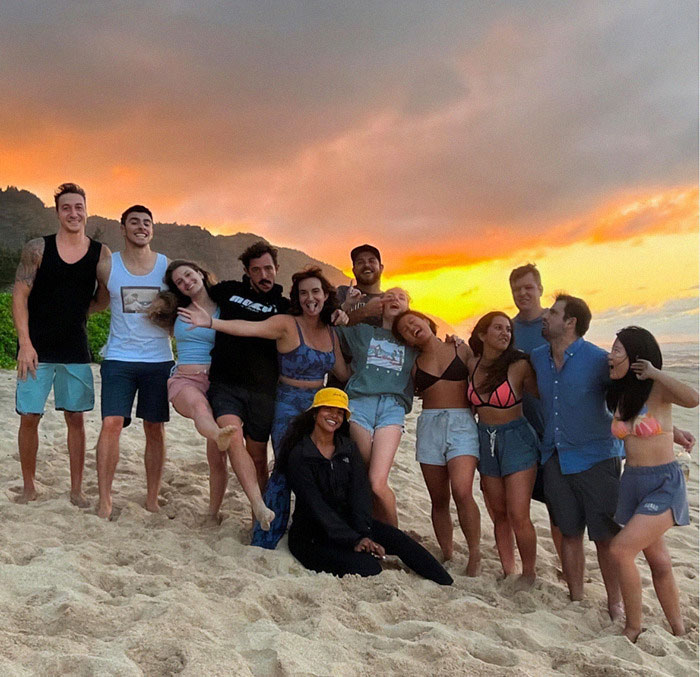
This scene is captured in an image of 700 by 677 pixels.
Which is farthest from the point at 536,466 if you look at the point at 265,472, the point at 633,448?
the point at 265,472

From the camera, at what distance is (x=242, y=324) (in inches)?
174

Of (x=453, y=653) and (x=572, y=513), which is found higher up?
(x=572, y=513)

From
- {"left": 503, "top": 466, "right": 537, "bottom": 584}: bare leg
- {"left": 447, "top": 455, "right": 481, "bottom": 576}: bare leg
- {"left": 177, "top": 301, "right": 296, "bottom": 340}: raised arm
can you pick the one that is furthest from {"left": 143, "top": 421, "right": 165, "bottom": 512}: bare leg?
{"left": 503, "top": 466, "right": 537, "bottom": 584}: bare leg

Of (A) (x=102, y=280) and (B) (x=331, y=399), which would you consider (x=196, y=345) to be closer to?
(A) (x=102, y=280)

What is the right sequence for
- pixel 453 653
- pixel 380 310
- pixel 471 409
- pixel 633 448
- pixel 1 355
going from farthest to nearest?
pixel 1 355 < pixel 380 310 < pixel 471 409 < pixel 633 448 < pixel 453 653

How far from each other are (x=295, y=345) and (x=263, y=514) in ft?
3.66

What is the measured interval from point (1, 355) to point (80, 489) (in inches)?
296

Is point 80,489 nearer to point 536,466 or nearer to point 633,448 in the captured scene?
point 536,466

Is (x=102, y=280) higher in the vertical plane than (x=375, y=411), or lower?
higher

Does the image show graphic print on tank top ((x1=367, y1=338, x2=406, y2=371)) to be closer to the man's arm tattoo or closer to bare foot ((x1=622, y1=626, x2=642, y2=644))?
bare foot ((x1=622, y1=626, x2=642, y2=644))

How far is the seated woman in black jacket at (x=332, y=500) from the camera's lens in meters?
4.01

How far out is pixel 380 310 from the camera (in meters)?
4.77

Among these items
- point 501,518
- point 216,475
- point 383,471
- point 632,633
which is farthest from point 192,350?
point 632,633

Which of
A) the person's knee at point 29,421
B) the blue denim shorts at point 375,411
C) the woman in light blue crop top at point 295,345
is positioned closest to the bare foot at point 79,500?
the person's knee at point 29,421
